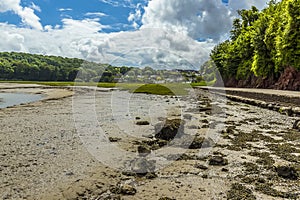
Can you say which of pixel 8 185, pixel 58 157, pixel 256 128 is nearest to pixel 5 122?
pixel 58 157

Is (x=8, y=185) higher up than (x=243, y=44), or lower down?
lower down

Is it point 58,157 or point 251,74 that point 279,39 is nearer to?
point 251,74

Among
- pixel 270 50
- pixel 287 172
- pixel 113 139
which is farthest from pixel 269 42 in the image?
pixel 287 172

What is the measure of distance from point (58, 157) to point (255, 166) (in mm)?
6631

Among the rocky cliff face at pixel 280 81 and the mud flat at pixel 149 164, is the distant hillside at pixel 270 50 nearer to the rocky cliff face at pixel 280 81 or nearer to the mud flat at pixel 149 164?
the rocky cliff face at pixel 280 81

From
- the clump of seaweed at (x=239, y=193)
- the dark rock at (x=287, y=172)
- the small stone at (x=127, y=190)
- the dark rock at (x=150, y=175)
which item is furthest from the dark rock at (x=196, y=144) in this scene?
the small stone at (x=127, y=190)

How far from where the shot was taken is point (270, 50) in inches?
1624

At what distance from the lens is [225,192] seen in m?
6.58

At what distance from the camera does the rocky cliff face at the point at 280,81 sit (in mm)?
33062

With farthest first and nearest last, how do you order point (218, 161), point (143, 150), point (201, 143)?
point (201, 143)
point (143, 150)
point (218, 161)

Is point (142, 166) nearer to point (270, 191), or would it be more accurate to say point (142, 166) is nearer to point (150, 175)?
point (150, 175)

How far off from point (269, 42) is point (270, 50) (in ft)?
6.05

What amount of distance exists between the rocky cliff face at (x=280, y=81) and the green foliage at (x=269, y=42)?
93 centimetres

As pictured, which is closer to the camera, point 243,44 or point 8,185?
point 8,185
